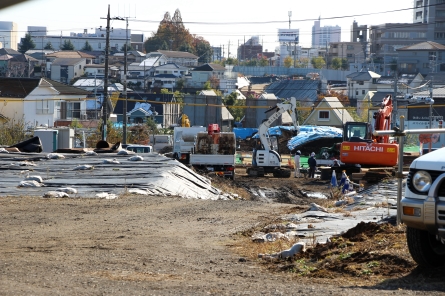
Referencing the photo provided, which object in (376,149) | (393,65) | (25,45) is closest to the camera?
(376,149)

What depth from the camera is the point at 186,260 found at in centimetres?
948

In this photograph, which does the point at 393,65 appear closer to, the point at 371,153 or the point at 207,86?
the point at 207,86

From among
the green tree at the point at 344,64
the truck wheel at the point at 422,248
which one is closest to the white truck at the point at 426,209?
the truck wheel at the point at 422,248

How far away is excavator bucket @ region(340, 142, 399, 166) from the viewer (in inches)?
1369

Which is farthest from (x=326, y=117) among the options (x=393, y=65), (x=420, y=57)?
(x=393, y=65)

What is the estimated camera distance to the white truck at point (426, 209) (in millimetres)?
7746

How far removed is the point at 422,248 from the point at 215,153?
32.7 m

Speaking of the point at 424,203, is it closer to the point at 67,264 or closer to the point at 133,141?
the point at 67,264

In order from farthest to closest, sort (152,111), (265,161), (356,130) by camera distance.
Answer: (152,111) → (265,161) → (356,130)

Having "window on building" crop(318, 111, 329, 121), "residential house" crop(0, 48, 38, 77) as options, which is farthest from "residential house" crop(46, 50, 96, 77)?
"window on building" crop(318, 111, 329, 121)

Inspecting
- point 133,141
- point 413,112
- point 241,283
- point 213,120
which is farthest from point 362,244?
point 213,120

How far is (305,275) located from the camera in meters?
8.24

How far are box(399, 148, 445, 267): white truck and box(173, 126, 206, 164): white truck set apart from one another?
35.7 m

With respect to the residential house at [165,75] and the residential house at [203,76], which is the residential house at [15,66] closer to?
the residential house at [165,75]
